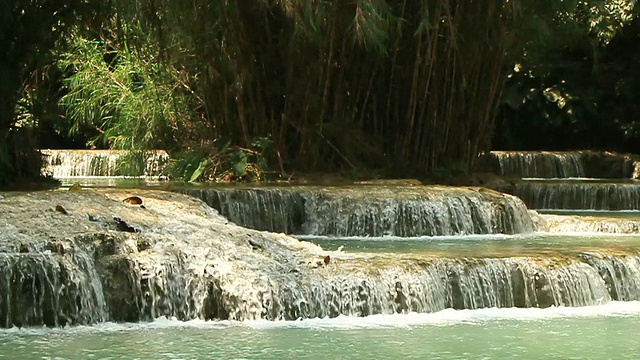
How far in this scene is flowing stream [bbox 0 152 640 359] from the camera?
26.1 ft

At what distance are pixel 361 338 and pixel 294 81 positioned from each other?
7.44m

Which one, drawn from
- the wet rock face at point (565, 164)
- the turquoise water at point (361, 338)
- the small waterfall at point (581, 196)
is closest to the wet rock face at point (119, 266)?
the turquoise water at point (361, 338)

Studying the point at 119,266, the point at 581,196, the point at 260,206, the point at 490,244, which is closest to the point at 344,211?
the point at 260,206

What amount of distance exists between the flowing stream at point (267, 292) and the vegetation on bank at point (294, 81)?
3332mm

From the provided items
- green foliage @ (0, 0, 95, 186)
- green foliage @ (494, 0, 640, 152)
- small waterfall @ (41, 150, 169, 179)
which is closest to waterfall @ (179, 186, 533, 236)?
green foliage @ (0, 0, 95, 186)

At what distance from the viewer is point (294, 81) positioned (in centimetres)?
1533

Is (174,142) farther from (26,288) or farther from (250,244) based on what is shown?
(26,288)

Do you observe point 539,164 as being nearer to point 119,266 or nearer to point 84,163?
point 84,163

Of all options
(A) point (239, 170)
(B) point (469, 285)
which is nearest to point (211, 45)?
(A) point (239, 170)

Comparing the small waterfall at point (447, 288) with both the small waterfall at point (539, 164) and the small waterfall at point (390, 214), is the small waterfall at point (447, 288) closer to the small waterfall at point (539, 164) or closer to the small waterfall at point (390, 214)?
the small waterfall at point (390, 214)

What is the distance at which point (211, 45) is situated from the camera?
1500 cm

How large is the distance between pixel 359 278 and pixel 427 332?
2.85ft

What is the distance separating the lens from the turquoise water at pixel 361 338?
7582 mm

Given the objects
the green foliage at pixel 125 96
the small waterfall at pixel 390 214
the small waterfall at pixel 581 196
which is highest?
the green foliage at pixel 125 96
